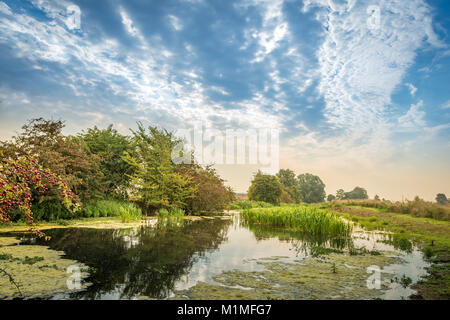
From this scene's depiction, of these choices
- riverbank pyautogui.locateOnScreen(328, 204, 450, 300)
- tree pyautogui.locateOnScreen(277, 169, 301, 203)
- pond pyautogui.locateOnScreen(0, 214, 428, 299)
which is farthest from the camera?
tree pyautogui.locateOnScreen(277, 169, 301, 203)

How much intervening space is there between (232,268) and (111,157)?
17.4 m

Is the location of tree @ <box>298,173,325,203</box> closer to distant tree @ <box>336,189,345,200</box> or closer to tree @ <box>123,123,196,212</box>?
distant tree @ <box>336,189,345,200</box>

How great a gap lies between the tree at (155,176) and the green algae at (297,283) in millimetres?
14268

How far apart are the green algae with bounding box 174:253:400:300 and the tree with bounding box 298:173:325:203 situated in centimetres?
7166

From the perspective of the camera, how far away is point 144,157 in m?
21.3

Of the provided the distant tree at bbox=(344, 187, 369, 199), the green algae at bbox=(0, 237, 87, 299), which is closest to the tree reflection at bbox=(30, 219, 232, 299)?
the green algae at bbox=(0, 237, 87, 299)

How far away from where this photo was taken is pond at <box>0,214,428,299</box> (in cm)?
455

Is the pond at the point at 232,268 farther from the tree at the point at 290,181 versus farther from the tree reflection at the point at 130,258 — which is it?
the tree at the point at 290,181

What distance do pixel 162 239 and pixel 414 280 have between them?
804cm

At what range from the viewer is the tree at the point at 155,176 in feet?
65.3

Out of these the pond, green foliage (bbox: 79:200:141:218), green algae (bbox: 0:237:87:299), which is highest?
green foliage (bbox: 79:200:141:218)

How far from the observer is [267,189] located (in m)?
43.8
